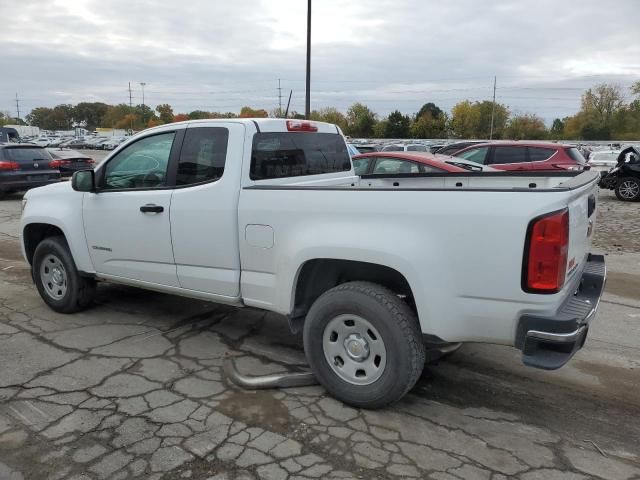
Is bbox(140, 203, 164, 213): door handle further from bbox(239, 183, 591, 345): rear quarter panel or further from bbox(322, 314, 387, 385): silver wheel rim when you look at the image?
bbox(322, 314, 387, 385): silver wheel rim

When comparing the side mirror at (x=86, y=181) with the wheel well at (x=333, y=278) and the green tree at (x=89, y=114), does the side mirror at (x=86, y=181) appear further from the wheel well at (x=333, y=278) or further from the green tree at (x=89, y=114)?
the green tree at (x=89, y=114)

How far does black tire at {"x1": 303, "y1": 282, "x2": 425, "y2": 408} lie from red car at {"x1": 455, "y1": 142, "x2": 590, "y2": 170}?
33.4 feet

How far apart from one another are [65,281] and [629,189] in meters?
14.6

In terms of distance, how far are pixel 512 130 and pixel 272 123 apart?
97.5 meters

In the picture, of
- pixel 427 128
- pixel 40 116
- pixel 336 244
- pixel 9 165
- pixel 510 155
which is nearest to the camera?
pixel 336 244

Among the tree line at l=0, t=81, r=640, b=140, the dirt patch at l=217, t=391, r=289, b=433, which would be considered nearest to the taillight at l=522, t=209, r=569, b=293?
the dirt patch at l=217, t=391, r=289, b=433

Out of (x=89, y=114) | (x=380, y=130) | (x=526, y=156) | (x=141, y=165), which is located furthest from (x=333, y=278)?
(x=89, y=114)

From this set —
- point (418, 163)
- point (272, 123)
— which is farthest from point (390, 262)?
point (418, 163)

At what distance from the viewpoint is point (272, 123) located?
4.23 metres

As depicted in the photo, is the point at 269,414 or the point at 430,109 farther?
the point at 430,109

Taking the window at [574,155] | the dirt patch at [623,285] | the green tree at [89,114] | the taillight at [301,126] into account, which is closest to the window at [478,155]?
the window at [574,155]

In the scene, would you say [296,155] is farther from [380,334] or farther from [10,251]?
[10,251]

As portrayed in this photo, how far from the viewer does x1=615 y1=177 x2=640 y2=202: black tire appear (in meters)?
14.6

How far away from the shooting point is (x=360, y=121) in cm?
9162
